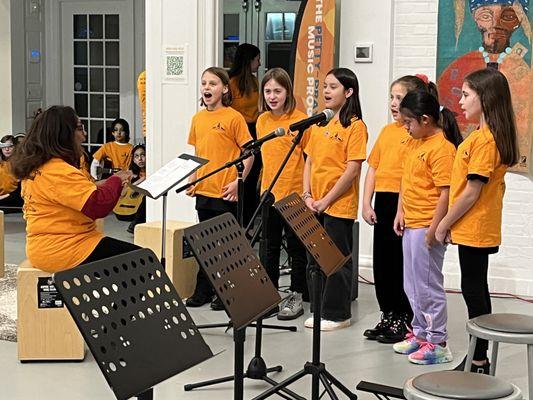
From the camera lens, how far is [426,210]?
420 cm

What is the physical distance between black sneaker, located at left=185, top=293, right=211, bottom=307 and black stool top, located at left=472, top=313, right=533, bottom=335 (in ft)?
8.03

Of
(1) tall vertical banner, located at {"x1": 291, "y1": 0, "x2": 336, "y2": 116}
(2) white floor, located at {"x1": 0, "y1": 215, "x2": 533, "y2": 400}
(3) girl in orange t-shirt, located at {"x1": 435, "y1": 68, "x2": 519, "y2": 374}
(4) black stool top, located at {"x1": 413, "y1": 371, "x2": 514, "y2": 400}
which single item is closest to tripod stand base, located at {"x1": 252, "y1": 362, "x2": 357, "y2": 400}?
(2) white floor, located at {"x1": 0, "y1": 215, "x2": 533, "y2": 400}

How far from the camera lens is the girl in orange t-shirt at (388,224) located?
180 inches

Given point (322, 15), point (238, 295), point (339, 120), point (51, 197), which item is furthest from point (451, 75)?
point (238, 295)

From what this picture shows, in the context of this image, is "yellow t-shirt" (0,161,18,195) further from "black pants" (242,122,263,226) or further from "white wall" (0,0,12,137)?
"black pants" (242,122,263,226)

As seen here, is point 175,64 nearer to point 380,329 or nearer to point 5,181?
point 380,329

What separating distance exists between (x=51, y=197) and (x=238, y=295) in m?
1.64

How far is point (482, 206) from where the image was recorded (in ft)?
12.6

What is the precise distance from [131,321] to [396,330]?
259 centimetres

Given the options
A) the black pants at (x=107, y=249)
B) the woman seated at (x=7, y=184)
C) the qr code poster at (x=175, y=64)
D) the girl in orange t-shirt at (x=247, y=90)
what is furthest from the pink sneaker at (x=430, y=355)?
the woman seated at (x=7, y=184)

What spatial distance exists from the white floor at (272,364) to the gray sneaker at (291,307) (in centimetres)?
6

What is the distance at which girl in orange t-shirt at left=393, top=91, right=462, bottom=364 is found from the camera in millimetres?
4133

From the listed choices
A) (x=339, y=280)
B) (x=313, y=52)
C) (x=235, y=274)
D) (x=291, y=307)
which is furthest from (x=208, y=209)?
(x=235, y=274)

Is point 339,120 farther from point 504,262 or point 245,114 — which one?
point 245,114
